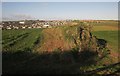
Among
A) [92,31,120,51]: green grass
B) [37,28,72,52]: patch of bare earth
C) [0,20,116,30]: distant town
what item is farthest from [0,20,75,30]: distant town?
[37,28,72,52]: patch of bare earth

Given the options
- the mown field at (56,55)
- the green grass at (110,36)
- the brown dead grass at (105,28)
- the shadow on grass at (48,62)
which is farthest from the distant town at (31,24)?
the shadow on grass at (48,62)

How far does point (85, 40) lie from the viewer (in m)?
15.0

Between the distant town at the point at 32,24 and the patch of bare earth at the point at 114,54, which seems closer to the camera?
the patch of bare earth at the point at 114,54

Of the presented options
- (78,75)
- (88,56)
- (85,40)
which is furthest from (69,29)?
(78,75)

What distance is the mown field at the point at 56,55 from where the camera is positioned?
1071cm

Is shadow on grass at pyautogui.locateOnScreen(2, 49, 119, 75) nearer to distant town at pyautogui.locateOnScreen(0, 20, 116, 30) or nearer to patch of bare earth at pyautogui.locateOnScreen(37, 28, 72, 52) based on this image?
patch of bare earth at pyautogui.locateOnScreen(37, 28, 72, 52)

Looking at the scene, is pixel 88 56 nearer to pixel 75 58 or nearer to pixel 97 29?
pixel 75 58

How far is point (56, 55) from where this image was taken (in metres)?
13.4

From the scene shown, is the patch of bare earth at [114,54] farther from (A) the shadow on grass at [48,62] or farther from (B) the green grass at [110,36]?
(A) the shadow on grass at [48,62]

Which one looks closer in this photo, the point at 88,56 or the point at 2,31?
the point at 88,56

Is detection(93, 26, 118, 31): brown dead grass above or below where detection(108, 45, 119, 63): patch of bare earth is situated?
above

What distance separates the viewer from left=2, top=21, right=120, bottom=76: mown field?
10711mm

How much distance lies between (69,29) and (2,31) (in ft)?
20.7

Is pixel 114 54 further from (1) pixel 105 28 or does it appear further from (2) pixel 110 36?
(1) pixel 105 28
